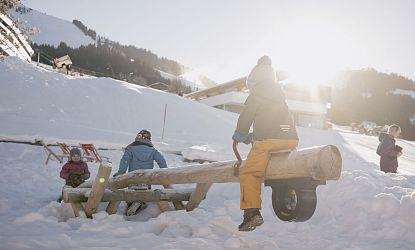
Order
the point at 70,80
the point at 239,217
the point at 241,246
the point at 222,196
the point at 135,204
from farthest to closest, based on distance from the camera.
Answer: the point at 70,80 < the point at 222,196 < the point at 135,204 < the point at 239,217 < the point at 241,246

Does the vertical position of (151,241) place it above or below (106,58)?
below

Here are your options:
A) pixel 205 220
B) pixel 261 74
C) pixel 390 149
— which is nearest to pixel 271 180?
pixel 261 74

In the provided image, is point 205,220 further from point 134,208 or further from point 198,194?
point 134,208

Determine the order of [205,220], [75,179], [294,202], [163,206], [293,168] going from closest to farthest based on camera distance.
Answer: [293,168] → [294,202] → [205,220] → [163,206] → [75,179]

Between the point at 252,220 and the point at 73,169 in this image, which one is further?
the point at 73,169

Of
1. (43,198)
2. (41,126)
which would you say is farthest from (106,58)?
(43,198)

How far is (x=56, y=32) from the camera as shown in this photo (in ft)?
480

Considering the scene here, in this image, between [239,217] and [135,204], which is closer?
[239,217]

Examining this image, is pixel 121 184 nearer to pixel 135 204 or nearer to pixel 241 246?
pixel 135 204

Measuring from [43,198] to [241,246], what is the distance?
5074mm

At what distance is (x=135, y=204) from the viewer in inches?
242

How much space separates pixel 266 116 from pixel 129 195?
2.93m

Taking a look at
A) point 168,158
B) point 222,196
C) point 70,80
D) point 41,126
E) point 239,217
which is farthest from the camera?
point 70,80

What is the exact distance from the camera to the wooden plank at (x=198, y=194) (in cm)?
574
